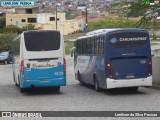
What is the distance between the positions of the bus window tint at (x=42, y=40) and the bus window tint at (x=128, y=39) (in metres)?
2.74

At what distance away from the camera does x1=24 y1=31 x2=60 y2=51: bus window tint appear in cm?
2306

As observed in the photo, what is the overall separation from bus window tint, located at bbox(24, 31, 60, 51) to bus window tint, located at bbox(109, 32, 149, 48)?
9.00 ft

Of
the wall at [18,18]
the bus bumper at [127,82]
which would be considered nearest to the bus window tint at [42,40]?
the bus bumper at [127,82]

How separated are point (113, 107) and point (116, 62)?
5.41 m

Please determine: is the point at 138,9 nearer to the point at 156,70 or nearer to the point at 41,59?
the point at 156,70

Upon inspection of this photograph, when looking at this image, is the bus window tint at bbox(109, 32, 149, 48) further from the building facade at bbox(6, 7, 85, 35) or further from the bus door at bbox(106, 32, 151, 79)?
the building facade at bbox(6, 7, 85, 35)

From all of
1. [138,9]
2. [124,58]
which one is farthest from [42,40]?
[138,9]

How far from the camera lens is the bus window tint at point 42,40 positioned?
23056 millimetres

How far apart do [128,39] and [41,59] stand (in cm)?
399

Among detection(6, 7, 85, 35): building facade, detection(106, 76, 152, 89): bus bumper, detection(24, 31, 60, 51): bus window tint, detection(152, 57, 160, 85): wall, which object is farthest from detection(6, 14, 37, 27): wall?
detection(106, 76, 152, 89): bus bumper

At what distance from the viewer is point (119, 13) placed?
27672 mm

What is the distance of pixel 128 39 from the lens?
22.2m

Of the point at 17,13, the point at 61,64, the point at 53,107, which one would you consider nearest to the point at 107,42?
the point at 61,64

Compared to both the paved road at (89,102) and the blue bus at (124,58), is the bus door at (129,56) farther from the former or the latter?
the paved road at (89,102)
